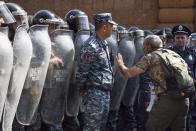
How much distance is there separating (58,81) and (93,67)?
0.44m

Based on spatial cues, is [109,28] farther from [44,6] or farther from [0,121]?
[44,6]

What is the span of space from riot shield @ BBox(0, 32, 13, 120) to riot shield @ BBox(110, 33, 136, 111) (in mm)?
2166

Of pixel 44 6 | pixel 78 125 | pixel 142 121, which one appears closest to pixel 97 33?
pixel 78 125

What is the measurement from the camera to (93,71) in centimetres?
626

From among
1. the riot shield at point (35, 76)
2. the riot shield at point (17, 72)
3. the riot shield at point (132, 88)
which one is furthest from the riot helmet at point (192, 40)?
the riot shield at point (17, 72)

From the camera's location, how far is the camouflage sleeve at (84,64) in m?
6.22

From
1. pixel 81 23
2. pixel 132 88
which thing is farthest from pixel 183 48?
pixel 81 23

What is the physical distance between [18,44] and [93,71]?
2.86ft

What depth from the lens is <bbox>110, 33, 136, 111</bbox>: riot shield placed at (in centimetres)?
754

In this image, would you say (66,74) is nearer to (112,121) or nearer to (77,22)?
(77,22)

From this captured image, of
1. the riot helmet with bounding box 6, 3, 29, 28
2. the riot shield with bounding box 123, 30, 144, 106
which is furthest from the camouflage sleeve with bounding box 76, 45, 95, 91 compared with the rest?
the riot shield with bounding box 123, 30, 144, 106

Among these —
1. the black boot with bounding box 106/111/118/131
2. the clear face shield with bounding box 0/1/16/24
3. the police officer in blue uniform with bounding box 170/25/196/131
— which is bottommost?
the black boot with bounding box 106/111/118/131

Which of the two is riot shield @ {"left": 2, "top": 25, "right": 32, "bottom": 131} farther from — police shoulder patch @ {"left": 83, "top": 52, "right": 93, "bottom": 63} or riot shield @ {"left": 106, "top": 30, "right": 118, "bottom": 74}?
riot shield @ {"left": 106, "top": 30, "right": 118, "bottom": 74}

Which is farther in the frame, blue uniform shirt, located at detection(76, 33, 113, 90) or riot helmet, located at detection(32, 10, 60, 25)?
riot helmet, located at detection(32, 10, 60, 25)
